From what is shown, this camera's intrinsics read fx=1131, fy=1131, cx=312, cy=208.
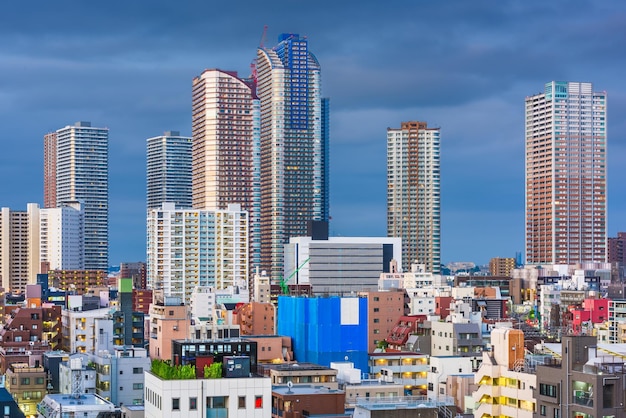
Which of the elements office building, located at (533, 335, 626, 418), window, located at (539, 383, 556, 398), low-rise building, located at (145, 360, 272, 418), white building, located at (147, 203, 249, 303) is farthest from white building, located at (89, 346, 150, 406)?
white building, located at (147, 203, 249, 303)

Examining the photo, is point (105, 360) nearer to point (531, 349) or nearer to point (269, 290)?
point (531, 349)

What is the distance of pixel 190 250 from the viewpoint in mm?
196625

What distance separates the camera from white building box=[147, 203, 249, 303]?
19450cm

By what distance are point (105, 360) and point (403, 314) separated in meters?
54.0

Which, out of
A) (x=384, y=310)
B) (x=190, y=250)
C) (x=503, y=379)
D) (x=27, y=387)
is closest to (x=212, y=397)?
(x=503, y=379)

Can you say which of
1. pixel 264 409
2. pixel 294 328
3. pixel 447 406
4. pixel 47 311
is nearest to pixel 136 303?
pixel 47 311

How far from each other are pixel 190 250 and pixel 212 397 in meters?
150

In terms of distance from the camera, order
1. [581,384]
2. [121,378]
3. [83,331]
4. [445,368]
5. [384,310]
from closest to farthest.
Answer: [581,384] < [121,378] < [445,368] < [83,331] < [384,310]

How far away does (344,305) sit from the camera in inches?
3871

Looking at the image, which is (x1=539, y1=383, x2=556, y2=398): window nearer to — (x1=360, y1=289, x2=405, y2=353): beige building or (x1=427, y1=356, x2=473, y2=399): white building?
(x1=427, y1=356, x2=473, y2=399): white building

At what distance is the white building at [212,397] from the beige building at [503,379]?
16.7m

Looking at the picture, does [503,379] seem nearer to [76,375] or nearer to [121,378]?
[121,378]

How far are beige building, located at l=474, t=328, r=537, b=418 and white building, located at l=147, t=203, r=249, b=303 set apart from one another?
134538 mm

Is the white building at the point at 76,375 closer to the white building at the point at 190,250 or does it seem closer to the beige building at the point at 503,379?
the beige building at the point at 503,379
